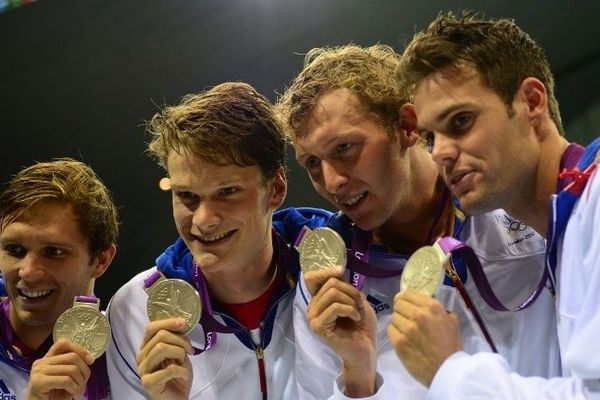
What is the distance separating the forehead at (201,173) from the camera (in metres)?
2.53

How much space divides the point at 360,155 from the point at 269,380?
896 millimetres

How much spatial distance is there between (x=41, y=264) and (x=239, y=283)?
2.72 feet

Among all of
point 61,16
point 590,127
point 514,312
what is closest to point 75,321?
point 514,312

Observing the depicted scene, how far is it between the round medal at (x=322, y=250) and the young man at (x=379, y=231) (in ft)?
0.28

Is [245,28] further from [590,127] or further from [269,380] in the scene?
[269,380]

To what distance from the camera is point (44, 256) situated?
9.41 feet

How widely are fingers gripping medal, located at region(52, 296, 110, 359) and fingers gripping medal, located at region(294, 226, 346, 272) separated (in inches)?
28.8

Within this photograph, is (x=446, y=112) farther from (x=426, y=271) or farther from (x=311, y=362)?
(x=311, y=362)

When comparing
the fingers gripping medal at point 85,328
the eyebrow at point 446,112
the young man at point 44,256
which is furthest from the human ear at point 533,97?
the young man at point 44,256

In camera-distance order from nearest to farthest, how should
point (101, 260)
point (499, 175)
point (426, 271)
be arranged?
point (426, 271)
point (499, 175)
point (101, 260)

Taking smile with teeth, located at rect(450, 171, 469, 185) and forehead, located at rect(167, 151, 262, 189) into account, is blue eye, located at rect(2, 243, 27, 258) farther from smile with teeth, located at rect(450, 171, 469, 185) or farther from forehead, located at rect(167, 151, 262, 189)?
smile with teeth, located at rect(450, 171, 469, 185)

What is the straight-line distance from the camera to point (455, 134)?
2.09 metres

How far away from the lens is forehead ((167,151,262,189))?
2525mm

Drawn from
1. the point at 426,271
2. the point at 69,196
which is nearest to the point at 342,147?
the point at 426,271
